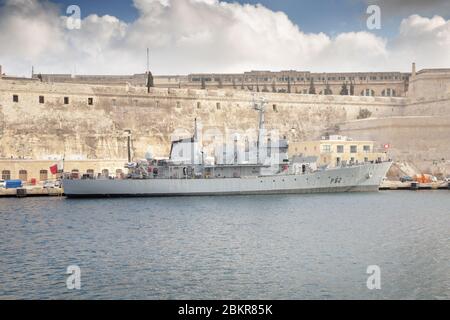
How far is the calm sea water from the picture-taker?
12883 mm

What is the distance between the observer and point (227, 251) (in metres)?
17.0

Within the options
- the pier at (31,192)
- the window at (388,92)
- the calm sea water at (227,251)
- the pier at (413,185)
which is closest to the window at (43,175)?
the pier at (31,192)

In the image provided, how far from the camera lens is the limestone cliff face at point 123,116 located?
44.8 metres

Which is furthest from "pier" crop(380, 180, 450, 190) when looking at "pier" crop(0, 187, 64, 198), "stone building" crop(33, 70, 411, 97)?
"stone building" crop(33, 70, 411, 97)

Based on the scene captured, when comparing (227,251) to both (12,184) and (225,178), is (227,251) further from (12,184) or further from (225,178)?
(12,184)

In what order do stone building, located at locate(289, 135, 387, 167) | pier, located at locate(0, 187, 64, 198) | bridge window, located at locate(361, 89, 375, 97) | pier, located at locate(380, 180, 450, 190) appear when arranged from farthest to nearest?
1. bridge window, located at locate(361, 89, 375, 97)
2. stone building, located at locate(289, 135, 387, 167)
3. pier, located at locate(380, 180, 450, 190)
4. pier, located at locate(0, 187, 64, 198)

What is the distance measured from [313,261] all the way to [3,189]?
2767 centimetres

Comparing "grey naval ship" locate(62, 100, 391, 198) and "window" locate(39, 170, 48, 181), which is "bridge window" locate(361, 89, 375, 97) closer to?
"grey naval ship" locate(62, 100, 391, 198)

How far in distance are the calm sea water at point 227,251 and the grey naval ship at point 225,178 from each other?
6.61m

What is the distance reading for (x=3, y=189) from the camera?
37156mm

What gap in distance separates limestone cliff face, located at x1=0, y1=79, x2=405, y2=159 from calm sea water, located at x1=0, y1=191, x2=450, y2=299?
17077mm

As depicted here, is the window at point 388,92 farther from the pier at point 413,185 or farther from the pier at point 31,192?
→ the pier at point 31,192

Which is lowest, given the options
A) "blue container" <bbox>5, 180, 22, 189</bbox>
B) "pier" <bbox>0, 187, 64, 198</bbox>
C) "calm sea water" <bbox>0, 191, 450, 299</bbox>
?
"calm sea water" <bbox>0, 191, 450, 299</bbox>
